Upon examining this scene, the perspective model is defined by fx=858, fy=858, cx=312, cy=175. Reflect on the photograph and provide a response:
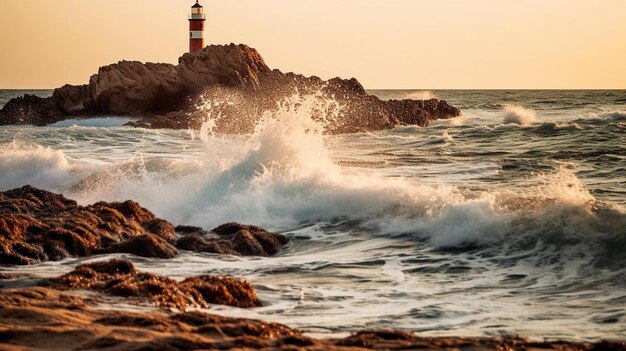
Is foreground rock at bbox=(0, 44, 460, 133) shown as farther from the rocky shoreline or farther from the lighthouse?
the rocky shoreline

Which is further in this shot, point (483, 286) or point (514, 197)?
point (514, 197)

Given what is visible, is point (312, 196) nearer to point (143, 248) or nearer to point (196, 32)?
point (143, 248)

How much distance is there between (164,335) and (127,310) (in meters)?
0.80

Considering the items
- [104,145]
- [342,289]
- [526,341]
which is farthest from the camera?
[104,145]

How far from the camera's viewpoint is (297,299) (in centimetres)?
690

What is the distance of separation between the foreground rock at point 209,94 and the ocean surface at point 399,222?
15.0 meters

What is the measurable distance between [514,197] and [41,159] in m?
9.66

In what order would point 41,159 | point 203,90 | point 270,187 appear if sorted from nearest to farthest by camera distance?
point 270,187 < point 41,159 < point 203,90

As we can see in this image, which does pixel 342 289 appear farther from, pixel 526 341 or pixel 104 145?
pixel 104 145

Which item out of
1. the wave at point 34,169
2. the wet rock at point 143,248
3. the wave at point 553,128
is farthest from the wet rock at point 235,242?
the wave at point 553,128

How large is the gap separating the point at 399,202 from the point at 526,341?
703 cm

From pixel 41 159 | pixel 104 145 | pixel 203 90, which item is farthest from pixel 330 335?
pixel 203 90

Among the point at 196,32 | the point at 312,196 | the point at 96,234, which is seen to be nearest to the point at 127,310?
the point at 96,234

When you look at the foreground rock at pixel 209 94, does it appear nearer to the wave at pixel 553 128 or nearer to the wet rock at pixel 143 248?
the wave at pixel 553 128
